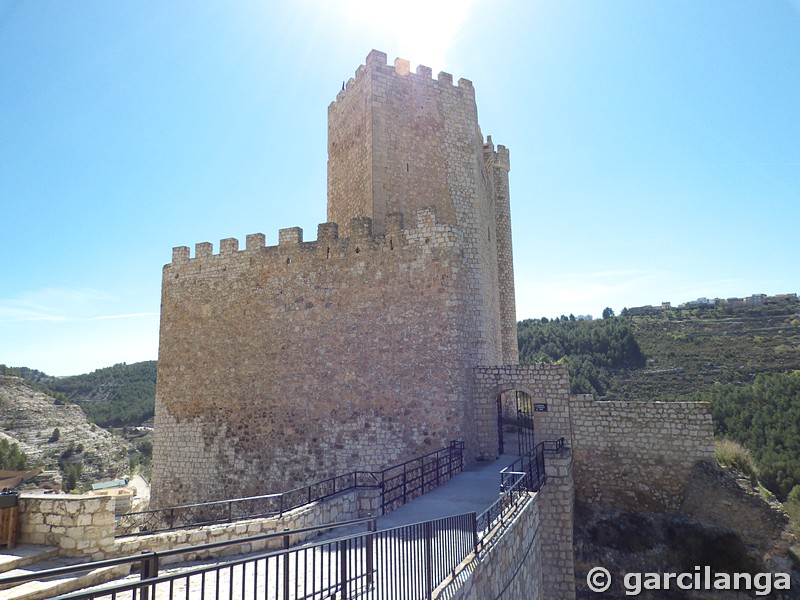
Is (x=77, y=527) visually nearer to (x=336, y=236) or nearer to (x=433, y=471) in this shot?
(x=433, y=471)

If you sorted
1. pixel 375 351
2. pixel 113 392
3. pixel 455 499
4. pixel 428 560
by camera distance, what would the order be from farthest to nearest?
pixel 113 392 < pixel 375 351 < pixel 455 499 < pixel 428 560

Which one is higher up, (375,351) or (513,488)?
(375,351)

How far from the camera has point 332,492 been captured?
11438 millimetres

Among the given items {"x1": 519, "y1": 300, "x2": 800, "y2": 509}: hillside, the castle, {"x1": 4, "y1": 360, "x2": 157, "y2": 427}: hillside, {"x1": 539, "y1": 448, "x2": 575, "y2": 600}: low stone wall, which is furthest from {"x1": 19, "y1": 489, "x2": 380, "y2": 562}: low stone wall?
{"x1": 4, "y1": 360, "x2": 157, "y2": 427}: hillside

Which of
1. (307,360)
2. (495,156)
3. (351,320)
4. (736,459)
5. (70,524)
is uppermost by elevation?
(495,156)

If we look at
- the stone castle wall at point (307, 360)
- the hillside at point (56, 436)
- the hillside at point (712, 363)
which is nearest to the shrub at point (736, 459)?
the hillside at point (712, 363)

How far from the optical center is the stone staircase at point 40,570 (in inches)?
186

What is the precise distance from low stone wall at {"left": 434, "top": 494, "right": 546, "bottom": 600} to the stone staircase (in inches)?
147

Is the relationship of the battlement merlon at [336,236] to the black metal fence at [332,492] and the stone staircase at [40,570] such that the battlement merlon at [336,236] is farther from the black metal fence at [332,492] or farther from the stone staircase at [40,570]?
the stone staircase at [40,570]

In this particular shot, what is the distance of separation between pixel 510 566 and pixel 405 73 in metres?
13.9

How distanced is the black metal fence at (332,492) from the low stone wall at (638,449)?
351 centimetres

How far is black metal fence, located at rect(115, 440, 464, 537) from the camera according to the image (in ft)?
34.5

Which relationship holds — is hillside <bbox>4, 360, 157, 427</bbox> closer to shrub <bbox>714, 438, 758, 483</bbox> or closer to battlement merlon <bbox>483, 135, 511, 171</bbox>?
battlement merlon <bbox>483, 135, 511, 171</bbox>

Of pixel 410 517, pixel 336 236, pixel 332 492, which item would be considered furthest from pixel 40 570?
pixel 336 236
